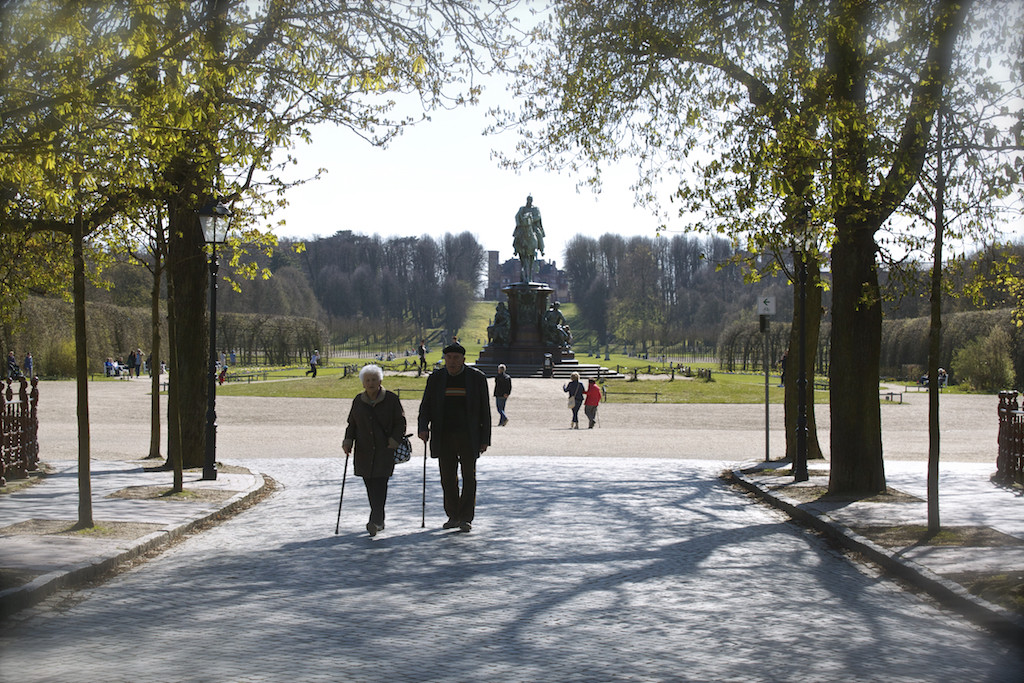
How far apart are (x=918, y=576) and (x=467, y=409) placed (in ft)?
14.3

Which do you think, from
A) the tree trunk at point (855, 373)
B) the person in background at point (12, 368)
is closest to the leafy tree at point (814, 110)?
the tree trunk at point (855, 373)

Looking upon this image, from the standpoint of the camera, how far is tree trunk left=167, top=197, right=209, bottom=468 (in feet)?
52.9

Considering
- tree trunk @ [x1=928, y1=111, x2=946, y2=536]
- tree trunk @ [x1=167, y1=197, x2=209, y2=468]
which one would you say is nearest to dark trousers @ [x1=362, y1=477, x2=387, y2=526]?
tree trunk @ [x1=928, y1=111, x2=946, y2=536]

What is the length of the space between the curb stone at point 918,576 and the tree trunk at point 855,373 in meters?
1.01

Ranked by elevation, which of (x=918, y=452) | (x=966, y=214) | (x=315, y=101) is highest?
(x=315, y=101)

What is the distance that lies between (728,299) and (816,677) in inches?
5328

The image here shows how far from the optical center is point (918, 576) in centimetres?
829

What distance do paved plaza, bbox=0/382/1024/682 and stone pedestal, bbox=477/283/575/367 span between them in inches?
1657

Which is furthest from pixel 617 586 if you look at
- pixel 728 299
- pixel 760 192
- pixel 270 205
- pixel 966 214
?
pixel 728 299

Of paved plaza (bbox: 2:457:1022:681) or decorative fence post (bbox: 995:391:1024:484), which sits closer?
paved plaza (bbox: 2:457:1022:681)

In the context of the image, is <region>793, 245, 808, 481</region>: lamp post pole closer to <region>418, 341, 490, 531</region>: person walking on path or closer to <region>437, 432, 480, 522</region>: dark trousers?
<region>418, 341, 490, 531</region>: person walking on path

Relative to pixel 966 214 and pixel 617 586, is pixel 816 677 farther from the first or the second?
pixel 966 214

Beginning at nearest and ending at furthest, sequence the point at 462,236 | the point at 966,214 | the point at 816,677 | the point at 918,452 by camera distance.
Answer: the point at 816,677, the point at 966,214, the point at 918,452, the point at 462,236

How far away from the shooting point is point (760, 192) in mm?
14000
